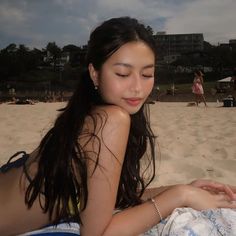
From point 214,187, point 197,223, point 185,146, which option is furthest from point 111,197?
point 185,146

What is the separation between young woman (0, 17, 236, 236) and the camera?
1.66 meters

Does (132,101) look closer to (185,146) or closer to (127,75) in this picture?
(127,75)

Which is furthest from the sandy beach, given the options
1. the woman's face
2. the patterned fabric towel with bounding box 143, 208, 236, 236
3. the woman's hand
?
the woman's face

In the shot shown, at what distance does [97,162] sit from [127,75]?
43 cm

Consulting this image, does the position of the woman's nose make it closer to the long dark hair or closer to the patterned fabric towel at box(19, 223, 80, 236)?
the long dark hair

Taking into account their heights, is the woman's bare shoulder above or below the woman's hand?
above

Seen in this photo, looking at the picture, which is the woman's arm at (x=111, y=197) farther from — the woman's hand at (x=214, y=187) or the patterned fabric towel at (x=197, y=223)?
the woman's hand at (x=214, y=187)

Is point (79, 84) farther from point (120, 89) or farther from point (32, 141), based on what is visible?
point (32, 141)

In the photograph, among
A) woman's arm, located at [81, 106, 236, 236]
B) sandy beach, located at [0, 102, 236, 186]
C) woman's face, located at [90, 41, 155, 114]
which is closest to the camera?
woman's arm, located at [81, 106, 236, 236]

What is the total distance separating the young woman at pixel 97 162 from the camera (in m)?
1.66

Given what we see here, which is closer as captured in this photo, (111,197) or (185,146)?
(111,197)

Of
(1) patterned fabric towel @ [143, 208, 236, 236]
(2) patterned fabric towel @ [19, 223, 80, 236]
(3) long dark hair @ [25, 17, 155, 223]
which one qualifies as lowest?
(2) patterned fabric towel @ [19, 223, 80, 236]

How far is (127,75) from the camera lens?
5.98 ft

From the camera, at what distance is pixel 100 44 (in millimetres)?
1806
